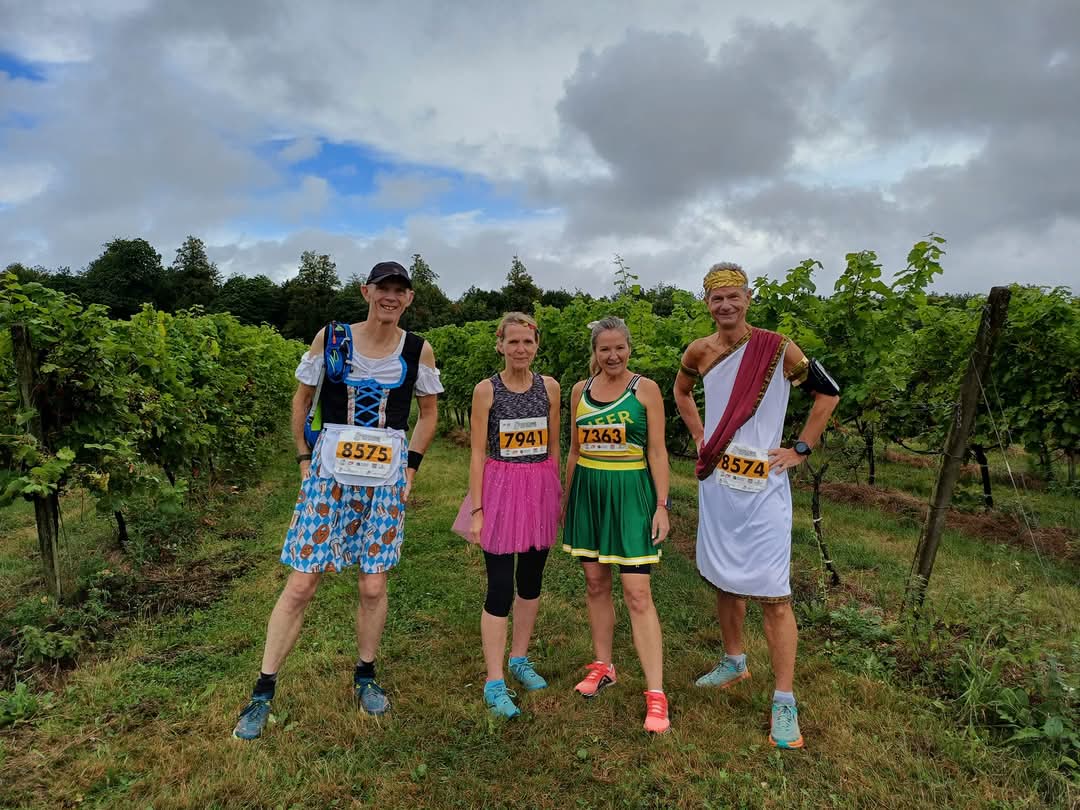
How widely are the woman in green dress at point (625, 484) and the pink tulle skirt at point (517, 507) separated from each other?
0.15 meters

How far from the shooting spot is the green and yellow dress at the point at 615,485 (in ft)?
8.93

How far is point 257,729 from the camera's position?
2.57 metres

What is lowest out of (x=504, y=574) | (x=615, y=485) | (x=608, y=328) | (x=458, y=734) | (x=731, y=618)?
(x=458, y=734)

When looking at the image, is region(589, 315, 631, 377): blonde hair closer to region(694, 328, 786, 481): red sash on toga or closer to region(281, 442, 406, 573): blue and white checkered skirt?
region(694, 328, 786, 481): red sash on toga

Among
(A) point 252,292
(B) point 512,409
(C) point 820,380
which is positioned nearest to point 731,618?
(C) point 820,380

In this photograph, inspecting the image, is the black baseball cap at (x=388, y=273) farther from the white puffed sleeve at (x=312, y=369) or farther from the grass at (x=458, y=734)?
the grass at (x=458, y=734)

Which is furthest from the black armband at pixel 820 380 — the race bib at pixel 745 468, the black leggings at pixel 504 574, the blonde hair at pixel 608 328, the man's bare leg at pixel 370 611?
the man's bare leg at pixel 370 611

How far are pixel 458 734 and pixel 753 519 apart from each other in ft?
5.31

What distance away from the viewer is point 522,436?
9.14ft

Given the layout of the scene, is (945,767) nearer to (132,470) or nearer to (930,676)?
(930,676)

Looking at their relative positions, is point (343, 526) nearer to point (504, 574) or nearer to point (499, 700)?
point (504, 574)

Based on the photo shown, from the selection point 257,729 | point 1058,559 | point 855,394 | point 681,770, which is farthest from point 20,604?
point 1058,559

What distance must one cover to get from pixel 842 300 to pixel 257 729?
433cm

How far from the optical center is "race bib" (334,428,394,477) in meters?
2.57
